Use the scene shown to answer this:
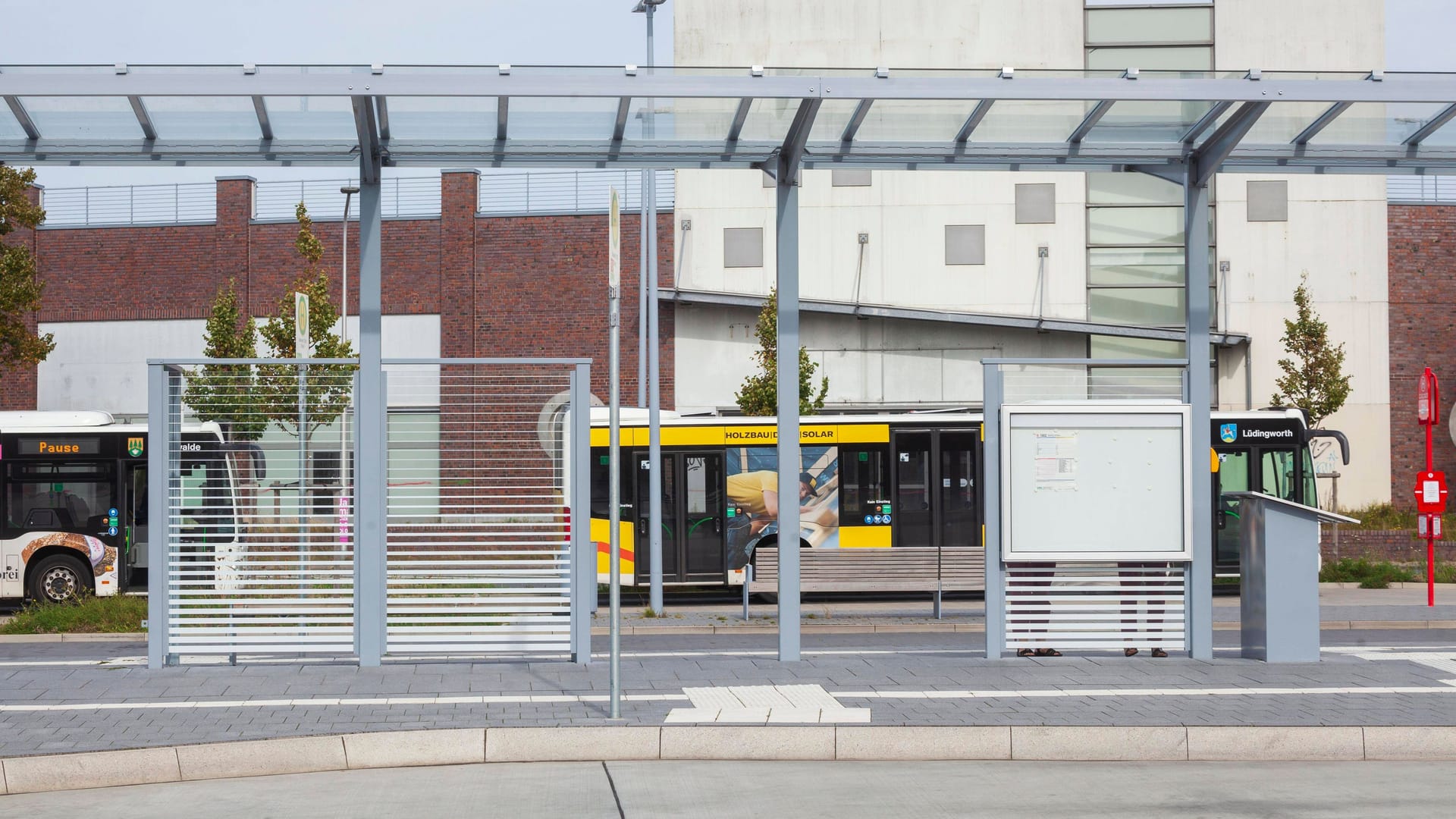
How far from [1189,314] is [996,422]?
183 cm

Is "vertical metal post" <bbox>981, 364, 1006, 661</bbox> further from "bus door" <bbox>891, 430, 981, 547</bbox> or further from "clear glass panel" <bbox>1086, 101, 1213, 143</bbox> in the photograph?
"bus door" <bbox>891, 430, 981, 547</bbox>

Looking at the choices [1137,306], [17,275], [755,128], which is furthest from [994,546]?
[1137,306]

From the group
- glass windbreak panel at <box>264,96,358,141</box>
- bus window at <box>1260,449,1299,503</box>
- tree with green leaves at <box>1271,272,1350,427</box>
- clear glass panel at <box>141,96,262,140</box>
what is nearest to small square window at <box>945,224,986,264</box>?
tree with green leaves at <box>1271,272,1350,427</box>

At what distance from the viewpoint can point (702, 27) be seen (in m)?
33.1

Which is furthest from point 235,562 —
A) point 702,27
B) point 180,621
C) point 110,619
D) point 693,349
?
point 702,27

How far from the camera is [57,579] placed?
63.2 ft

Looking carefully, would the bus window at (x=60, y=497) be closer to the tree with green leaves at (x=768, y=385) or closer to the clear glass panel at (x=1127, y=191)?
the tree with green leaves at (x=768, y=385)

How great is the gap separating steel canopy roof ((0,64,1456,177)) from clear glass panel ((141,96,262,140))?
0.02 meters

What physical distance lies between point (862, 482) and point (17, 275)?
12634 mm

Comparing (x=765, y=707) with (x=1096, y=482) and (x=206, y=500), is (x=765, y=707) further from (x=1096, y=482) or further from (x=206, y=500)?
(x=206, y=500)

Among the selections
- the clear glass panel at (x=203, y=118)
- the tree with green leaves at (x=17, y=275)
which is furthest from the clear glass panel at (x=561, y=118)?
the tree with green leaves at (x=17, y=275)

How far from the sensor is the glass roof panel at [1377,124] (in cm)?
1108

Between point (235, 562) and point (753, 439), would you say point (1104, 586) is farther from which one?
point (753, 439)

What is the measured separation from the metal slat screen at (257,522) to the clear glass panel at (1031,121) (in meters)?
5.27
